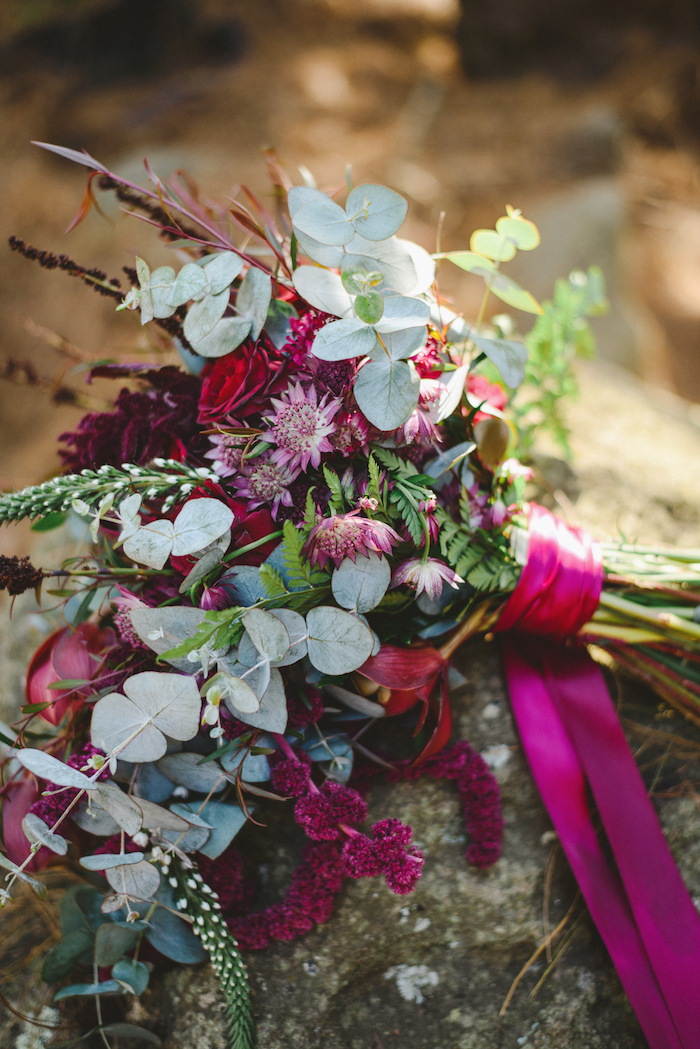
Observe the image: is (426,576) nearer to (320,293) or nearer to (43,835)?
(320,293)

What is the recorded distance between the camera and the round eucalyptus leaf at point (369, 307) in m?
0.66

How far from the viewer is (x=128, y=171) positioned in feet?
10.6

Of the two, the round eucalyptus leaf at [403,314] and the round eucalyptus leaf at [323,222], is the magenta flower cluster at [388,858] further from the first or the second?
the round eucalyptus leaf at [323,222]

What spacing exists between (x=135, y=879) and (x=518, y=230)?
0.96 metres

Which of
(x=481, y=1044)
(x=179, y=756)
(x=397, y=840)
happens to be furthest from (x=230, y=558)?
(x=481, y=1044)

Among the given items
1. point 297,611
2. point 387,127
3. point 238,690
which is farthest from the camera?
point 387,127

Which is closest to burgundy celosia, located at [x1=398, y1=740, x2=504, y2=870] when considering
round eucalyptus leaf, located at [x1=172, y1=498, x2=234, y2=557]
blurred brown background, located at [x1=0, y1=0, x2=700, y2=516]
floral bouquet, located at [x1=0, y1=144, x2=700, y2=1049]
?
floral bouquet, located at [x1=0, y1=144, x2=700, y2=1049]

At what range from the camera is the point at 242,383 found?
Result: 717mm

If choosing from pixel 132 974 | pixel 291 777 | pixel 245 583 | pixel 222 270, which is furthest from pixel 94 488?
pixel 132 974

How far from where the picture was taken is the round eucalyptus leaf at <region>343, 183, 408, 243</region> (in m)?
0.69

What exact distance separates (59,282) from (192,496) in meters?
2.86

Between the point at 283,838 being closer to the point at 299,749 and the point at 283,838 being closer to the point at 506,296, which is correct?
the point at 299,749

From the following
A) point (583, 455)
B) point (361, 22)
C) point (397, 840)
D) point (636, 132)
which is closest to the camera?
point (397, 840)

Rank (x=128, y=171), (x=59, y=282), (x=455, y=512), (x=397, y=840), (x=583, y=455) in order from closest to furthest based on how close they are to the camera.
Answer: (x=397, y=840)
(x=455, y=512)
(x=583, y=455)
(x=59, y=282)
(x=128, y=171)
